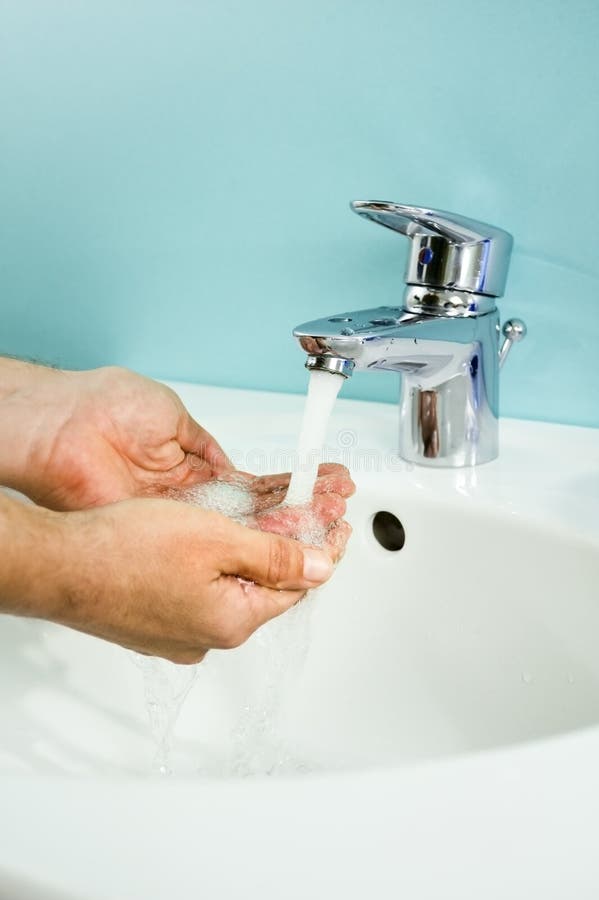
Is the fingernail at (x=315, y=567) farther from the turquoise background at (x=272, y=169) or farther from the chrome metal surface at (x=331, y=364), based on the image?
the turquoise background at (x=272, y=169)

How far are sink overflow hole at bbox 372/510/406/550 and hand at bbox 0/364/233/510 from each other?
12 centimetres

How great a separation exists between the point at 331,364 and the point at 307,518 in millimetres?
94

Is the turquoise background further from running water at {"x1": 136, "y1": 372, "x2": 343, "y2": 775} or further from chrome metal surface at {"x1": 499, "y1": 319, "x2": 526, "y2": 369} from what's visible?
running water at {"x1": 136, "y1": 372, "x2": 343, "y2": 775}

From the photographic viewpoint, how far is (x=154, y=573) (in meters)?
0.39

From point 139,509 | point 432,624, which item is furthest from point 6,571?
point 432,624

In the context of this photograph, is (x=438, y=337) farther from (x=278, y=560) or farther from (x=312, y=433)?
(x=278, y=560)

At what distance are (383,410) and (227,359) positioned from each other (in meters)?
0.15

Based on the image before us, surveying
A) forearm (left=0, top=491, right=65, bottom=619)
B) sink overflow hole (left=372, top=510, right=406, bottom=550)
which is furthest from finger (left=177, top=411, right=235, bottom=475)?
forearm (left=0, top=491, right=65, bottom=619)

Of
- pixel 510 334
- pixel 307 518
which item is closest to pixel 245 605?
pixel 307 518

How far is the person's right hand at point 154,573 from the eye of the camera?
377 millimetres

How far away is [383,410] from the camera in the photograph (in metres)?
0.74

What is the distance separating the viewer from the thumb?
1.32ft

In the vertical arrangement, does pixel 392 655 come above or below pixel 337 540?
below

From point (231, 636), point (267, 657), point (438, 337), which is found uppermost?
point (438, 337)
